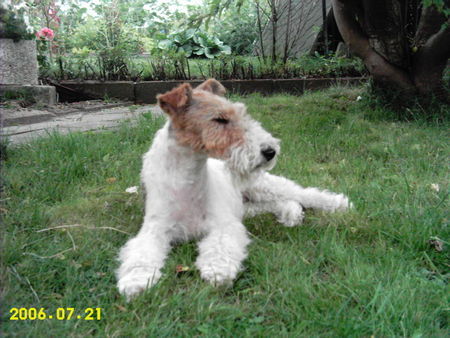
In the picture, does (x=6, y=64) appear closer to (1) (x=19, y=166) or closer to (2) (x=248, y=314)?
(1) (x=19, y=166)

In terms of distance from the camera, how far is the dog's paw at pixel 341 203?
3.20 m

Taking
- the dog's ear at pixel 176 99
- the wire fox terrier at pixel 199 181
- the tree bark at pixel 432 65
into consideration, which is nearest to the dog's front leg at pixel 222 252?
the wire fox terrier at pixel 199 181

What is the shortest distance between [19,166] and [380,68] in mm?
4851

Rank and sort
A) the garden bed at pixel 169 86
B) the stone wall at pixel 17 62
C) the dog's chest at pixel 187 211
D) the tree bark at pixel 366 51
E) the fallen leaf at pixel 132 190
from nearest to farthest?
the dog's chest at pixel 187 211, the fallen leaf at pixel 132 190, the tree bark at pixel 366 51, the stone wall at pixel 17 62, the garden bed at pixel 169 86

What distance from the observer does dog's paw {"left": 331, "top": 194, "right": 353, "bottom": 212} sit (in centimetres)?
320

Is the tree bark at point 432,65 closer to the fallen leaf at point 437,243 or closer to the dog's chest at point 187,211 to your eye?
the fallen leaf at point 437,243

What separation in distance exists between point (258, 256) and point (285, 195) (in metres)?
1.12

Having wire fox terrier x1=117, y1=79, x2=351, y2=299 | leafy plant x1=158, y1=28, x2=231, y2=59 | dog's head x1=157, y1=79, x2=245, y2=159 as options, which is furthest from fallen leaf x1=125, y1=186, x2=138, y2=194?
leafy plant x1=158, y1=28, x2=231, y2=59

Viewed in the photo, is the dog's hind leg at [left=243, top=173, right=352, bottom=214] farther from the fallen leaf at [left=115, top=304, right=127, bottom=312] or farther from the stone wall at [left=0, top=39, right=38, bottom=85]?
the stone wall at [left=0, top=39, right=38, bottom=85]

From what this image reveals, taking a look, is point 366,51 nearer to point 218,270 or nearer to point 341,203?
point 341,203

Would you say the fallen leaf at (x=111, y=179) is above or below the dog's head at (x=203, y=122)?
below
